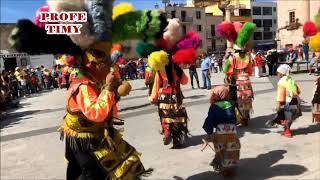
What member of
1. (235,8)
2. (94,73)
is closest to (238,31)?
(94,73)

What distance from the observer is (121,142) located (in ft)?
13.4

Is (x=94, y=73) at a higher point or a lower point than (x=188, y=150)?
higher

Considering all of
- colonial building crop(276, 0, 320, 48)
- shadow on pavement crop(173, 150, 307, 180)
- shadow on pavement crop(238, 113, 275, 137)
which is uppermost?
colonial building crop(276, 0, 320, 48)

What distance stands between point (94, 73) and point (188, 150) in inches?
147

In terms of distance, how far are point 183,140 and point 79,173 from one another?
3.50m

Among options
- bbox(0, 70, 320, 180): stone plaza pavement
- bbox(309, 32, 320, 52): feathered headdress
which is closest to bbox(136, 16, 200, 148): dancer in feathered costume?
bbox(0, 70, 320, 180): stone plaza pavement

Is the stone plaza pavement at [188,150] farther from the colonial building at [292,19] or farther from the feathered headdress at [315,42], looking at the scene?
the colonial building at [292,19]

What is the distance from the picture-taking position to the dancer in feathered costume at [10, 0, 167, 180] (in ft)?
12.6

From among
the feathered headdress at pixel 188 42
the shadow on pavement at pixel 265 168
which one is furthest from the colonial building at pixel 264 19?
the feathered headdress at pixel 188 42

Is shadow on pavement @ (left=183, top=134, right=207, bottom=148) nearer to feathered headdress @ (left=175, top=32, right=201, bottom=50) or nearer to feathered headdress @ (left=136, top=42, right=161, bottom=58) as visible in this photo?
feathered headdress @ (left=175, top=32, right=201, bottom=50)

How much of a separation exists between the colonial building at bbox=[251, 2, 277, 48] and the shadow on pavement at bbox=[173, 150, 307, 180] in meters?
73.0

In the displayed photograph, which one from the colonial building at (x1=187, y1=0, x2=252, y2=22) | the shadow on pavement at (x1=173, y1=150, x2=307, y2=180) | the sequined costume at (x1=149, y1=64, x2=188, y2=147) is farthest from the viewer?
the colonial building at (x1=187, y1=0, x2=252, y2=22)

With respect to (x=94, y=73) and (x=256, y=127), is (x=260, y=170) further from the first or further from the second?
(x=94, y=73)

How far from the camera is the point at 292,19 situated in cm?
4531
